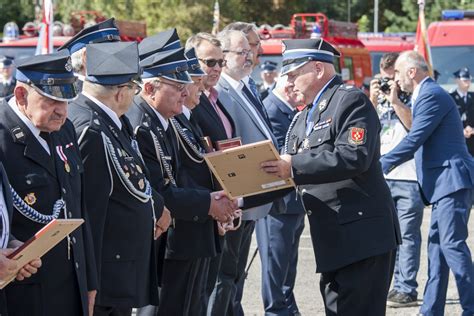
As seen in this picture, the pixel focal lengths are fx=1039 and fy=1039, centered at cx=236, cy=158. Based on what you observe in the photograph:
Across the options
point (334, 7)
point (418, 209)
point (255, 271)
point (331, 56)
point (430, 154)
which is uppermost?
point (331, 56)

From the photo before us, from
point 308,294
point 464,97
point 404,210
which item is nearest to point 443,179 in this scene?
point 404,210

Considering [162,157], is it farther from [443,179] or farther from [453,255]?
[453,255]

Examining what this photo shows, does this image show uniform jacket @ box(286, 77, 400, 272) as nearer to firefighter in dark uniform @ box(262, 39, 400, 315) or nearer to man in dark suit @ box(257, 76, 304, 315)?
firefighter in dark uniform @ box(262, 39, 400, 315)

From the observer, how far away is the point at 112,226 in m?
5.07

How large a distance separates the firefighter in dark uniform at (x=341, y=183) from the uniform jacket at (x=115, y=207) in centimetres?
87

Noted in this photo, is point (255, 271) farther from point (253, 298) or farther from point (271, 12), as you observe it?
point (271, 12)

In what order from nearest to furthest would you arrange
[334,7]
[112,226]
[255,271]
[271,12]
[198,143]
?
[112,226] → [198,143] → [255,271] → [271,12] → [334,7]

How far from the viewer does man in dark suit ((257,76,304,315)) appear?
8164 mm

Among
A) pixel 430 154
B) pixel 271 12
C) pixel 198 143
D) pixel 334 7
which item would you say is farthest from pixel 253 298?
pixel 334 7

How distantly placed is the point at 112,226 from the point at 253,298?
4333 millimetres

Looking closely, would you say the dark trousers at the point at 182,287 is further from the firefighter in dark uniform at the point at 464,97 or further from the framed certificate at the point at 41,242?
the firefighter in dark uniform at the point at 464,97

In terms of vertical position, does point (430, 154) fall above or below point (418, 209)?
above

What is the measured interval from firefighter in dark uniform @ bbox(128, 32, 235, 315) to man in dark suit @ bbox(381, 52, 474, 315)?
8.21 feet

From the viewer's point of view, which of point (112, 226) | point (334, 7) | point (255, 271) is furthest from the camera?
point (334, 7)
